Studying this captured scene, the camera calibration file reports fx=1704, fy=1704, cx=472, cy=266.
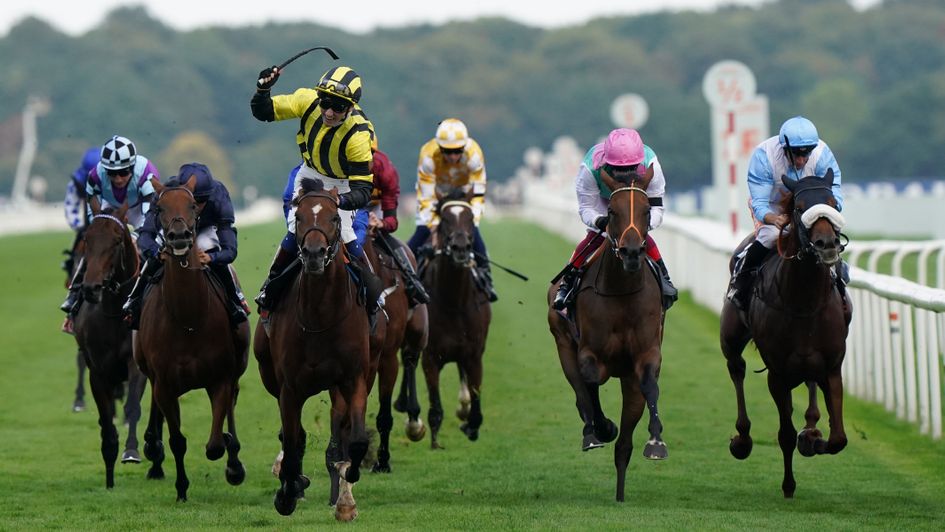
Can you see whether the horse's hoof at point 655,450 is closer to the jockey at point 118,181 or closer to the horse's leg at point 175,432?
the horse's leg at point 175,432

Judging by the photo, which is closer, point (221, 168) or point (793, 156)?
point (793, 156)

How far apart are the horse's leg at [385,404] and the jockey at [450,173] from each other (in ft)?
5.09

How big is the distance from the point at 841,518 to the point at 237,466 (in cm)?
333

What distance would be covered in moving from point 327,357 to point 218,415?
1085 mm

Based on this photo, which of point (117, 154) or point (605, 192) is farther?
point (117, 154)

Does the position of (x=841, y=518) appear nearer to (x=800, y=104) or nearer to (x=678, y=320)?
(x=678, y=320)

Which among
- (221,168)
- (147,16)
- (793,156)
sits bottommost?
(793,156)

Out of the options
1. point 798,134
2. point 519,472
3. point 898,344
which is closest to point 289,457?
point 519,472

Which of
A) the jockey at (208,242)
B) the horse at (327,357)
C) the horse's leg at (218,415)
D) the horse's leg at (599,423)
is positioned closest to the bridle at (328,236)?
the horse at (327,357)

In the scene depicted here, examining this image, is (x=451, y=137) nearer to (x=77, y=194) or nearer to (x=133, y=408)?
(x=133, y=408)

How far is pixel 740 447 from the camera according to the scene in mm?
10055

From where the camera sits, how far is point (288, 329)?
28.1 feet

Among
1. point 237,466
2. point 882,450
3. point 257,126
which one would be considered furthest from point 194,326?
point 257,126

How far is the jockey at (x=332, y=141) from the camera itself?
8.91 m
